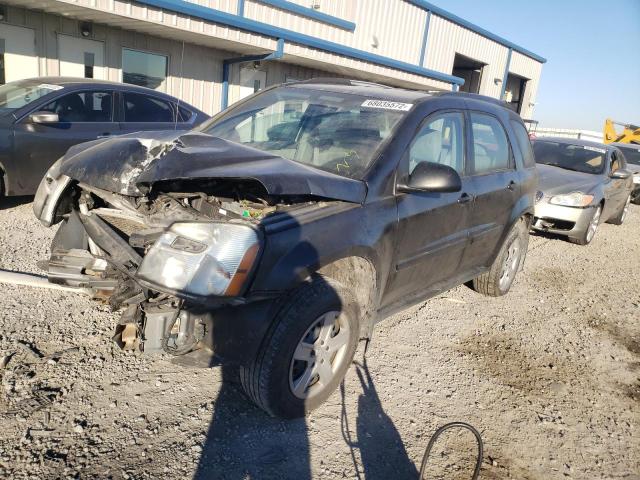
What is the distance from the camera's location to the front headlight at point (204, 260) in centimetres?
234

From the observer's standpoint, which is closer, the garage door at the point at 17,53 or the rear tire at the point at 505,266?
the rear tire at the point at 505,266

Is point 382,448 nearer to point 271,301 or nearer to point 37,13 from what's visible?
point 271,301

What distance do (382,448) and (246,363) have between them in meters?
0.90

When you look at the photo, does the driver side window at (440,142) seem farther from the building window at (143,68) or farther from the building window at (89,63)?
the building window at (143,68)

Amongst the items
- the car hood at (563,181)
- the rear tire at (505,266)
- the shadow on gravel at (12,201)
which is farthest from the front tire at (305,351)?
the car hood at (563,181)

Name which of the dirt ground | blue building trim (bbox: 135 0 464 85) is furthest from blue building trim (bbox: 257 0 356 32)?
the dirt ground

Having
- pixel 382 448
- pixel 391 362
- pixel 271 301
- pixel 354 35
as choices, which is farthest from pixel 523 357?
pixel 354 35

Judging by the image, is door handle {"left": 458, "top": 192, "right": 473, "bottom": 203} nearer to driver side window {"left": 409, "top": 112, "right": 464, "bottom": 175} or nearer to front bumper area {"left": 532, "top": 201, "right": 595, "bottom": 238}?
driver side window {"left": 409, "top": 112, "right": 464, "bottom": 175}

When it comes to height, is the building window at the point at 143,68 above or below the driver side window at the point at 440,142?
above

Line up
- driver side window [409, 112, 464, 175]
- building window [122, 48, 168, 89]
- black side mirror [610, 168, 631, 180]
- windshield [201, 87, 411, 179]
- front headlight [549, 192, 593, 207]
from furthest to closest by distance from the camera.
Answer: building window [122, 48, 168, 89]
black side mirror [610, 168, 631, 180]
front headlight [549, 192, 593, 207]
driver side window [409, 112, 464, 175]
windshield [201, 87, 411, 179]

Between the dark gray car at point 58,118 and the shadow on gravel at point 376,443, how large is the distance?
15.6 feet

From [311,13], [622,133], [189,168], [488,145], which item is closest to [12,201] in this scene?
[189,168]

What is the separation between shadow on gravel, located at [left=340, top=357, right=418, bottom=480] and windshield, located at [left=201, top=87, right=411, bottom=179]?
1413 mm

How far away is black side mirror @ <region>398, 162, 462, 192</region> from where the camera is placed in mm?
3115
